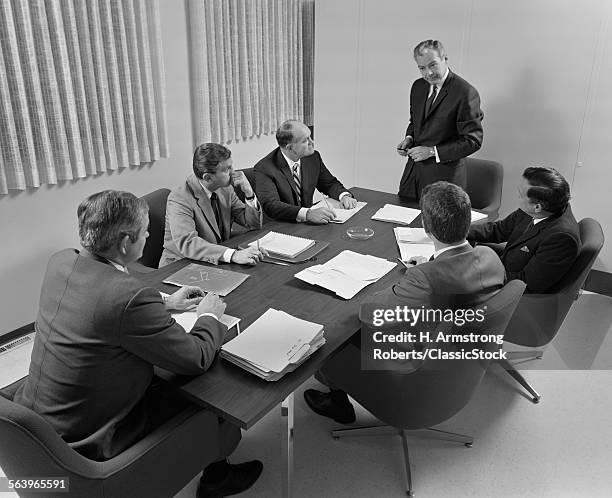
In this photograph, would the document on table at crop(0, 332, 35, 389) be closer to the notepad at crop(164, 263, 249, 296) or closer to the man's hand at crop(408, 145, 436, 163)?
the notepad at crop(164, 263, 249, 296)

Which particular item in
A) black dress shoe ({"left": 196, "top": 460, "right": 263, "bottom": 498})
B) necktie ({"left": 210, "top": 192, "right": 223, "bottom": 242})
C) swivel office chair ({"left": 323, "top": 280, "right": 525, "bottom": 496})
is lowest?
black dress shoe ({"left": 196, "top": 460, "right": 263, "bottom": 498})

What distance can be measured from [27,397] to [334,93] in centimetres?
405

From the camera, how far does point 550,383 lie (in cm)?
300

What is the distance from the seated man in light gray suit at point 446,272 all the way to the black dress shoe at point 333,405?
0.62 metres

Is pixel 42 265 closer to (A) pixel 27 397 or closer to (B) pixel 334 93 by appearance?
(A) pixel 27 397

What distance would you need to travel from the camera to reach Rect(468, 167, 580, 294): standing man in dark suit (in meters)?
2.40

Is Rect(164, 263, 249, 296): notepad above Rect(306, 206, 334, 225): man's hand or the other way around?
the other way around

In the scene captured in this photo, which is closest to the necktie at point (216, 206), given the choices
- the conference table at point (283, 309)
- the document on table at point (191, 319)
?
the conference table at point (283, 309)

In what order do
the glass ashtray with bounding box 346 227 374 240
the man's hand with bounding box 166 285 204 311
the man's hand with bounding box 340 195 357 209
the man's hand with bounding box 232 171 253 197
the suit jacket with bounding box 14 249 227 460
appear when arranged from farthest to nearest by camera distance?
1. the man's hand with bounding box 340 195 357 209
2. the man's hand with bounding box 232 171 253 197
3. the glass ashtray with bounding box 346 227 374 240
4. the man's hand with bounding box 166 285 204 311
5. the suit jacket with bounding box 14 249 227 460

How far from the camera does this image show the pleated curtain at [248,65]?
4344mm

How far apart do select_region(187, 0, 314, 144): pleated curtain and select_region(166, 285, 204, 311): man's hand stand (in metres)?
2.69

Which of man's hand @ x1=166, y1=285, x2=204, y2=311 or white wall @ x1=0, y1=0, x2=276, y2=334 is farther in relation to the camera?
white wall @ x1=0, y1=0, x2=276, y2=334

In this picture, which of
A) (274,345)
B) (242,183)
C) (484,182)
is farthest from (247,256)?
(484,182)

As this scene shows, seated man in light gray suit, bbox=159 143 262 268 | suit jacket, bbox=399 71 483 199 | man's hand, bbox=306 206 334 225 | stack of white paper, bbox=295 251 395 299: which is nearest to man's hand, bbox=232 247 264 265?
seated man in light gray suit, bbox=159 143 262 268
